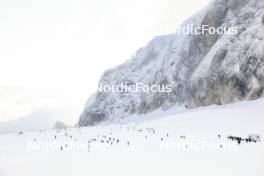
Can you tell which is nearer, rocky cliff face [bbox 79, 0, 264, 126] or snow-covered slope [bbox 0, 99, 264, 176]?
snow-covered slope [bbox 0, 99, 264, 176]

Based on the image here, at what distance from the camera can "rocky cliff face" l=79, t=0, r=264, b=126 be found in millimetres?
67062

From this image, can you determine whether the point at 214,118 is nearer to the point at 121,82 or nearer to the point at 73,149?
the point at 73,149

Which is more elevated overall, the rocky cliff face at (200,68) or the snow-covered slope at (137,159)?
the rocky cliff face at (200,68)

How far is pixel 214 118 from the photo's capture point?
46688 millimetres

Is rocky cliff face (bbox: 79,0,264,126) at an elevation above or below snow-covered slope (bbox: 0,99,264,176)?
above

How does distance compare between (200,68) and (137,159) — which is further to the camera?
(200,68)

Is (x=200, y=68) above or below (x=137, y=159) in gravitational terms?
above

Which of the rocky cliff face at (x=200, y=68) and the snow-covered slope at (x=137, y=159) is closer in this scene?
the snow-covered slope at (x=137, y=159)

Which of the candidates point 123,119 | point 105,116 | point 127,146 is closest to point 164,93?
point 123,119

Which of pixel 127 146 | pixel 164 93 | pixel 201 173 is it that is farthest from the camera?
pixel 164 93

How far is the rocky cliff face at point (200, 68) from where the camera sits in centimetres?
6706

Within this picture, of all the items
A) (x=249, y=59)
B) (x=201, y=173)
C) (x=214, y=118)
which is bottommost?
(x=201, y=173)

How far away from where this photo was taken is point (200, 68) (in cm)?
7931

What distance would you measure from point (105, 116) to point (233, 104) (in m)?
58.0
